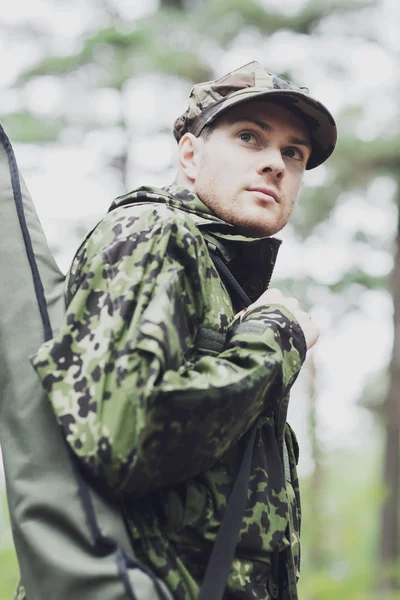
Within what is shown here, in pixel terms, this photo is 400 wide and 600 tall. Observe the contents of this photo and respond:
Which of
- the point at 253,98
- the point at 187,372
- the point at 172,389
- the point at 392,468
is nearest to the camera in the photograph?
the point at 172,389

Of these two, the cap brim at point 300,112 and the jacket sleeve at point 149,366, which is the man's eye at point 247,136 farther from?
the jacket sleeve at point 149,366

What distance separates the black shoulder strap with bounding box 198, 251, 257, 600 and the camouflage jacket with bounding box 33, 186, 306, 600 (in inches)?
1.5

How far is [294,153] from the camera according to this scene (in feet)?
8.49

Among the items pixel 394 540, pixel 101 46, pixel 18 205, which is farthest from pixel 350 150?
pixel 18 205

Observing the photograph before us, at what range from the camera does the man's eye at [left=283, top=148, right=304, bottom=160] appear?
8.43ft

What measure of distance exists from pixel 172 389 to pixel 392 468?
1249 centimetres

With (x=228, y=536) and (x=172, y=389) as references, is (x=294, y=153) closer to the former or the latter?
(x=172, y=389)

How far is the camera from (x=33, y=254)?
6.88 feet

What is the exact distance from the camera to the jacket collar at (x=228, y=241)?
224cm

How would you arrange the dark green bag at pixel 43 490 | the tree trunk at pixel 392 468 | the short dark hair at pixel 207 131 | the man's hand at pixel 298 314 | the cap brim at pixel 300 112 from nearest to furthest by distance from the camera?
1. the dark green bag at pixel 43 490
2. the man's hand at pixel 298 314
3. the cap brim at pixel 300 112
4. the short dark hair at pixel 207 131
5. the tree trunk at pixel 392 468

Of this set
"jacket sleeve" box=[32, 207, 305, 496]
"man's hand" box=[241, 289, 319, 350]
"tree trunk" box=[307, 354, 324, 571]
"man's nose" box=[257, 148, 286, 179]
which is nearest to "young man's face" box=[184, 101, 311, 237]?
"man's nose" box=[257, 148, 286, 179]

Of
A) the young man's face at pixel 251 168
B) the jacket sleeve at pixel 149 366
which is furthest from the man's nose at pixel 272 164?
the jacket sleeve at pixel 149 366

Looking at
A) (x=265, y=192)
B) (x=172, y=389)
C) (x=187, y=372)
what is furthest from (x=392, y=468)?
(x=172, y=389)

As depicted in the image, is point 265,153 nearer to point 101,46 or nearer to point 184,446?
point 184,446
